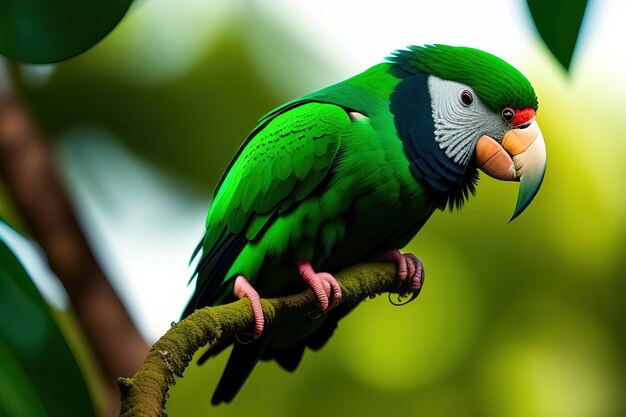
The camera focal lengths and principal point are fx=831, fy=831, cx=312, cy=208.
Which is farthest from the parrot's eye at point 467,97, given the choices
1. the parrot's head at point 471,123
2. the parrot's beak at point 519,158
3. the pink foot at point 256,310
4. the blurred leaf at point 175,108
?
the blurred leaf at point 175,108

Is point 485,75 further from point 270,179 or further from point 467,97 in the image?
point 270,179

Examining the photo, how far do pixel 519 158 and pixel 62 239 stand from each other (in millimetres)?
1439

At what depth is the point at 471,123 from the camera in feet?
7.47

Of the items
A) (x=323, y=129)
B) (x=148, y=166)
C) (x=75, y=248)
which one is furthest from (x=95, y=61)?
(x=323, y=129)

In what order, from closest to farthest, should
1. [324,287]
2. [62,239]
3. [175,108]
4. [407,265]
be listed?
[324,287] → [407,265] → [62,239] → [175,108]

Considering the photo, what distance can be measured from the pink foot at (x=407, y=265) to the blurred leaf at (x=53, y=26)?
4.38 ft

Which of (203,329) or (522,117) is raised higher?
(522,117)

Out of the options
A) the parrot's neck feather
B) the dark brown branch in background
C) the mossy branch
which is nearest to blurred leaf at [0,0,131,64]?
the mossy branch

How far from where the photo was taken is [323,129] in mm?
2184

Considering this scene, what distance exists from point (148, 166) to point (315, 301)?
6.44 ft

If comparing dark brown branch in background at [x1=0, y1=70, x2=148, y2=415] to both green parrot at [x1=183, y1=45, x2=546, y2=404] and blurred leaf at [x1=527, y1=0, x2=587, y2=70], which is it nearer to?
green parrot at [x1=183, y1=45, x2=546, y2=404]

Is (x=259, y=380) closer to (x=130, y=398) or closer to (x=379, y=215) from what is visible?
(x=379, y=215)

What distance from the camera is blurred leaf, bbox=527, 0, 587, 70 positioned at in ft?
3.24

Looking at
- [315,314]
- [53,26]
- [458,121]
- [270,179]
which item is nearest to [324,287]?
[315,314]
